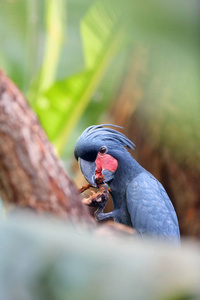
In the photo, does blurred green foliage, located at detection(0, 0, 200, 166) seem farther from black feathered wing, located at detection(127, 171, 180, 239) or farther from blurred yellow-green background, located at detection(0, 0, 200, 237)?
black feathered wing, located at detection(127, 171, 180, 239)

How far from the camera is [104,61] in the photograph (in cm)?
71

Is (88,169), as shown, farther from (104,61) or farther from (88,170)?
(104,61)

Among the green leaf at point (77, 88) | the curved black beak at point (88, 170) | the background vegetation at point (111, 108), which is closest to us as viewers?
the background vegetation at point (111, 108)

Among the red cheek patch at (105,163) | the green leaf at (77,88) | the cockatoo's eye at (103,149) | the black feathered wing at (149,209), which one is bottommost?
the black feathered wing at (149,209)

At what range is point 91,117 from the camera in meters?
0.71

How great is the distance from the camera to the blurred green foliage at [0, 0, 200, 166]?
66 cm

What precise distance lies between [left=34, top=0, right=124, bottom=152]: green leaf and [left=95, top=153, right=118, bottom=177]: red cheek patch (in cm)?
30

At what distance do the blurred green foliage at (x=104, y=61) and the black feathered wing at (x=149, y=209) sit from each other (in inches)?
11.5

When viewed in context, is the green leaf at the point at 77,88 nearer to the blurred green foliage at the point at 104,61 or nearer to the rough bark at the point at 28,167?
the blurred green foliage at the point at 104,61

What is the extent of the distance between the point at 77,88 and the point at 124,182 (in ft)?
1.10

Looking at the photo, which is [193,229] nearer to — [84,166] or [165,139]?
[165,139]

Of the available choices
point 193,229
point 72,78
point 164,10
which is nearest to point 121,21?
point 72,78

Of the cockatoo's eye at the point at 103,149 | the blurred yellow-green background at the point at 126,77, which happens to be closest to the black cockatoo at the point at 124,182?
the cockatoo's eye at the point at 103,149

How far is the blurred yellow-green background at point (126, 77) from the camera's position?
26.0 inches
